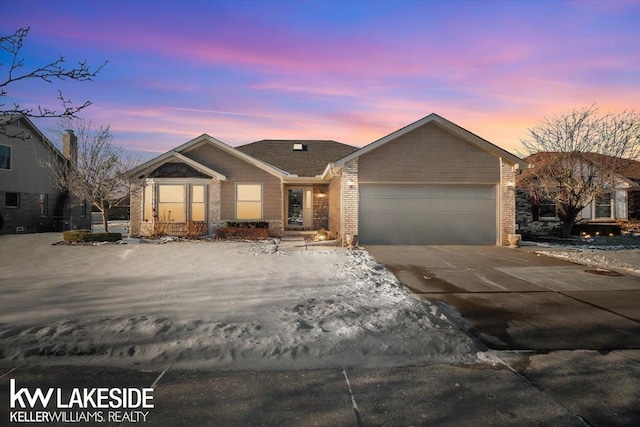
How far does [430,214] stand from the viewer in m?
15.2

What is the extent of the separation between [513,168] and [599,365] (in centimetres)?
1268

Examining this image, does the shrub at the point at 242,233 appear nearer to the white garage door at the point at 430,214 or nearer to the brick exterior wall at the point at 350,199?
the brick exterior wall at the point at 350,199

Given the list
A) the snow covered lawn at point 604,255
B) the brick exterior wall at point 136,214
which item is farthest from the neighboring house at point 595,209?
the brick exterior wall at point 136,214

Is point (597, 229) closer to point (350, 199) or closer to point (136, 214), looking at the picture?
point (350, 199)

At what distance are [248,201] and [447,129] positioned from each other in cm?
1047

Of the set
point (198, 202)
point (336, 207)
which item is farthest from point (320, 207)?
point (198, 202)

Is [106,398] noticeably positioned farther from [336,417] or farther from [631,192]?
[631,192]

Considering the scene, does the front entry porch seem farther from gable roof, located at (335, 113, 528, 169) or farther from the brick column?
the brick column

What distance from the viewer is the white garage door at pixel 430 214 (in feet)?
49.5

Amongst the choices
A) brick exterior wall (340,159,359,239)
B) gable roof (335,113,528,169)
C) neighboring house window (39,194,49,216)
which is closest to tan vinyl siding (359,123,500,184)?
gable roof (335,113,528,169)

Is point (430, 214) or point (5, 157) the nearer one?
point (430, 214)

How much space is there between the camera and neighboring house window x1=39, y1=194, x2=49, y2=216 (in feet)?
79.7

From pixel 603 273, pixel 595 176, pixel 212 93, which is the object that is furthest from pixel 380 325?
pixel 595 176

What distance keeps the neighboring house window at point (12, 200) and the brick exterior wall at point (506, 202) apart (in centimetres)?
2750
